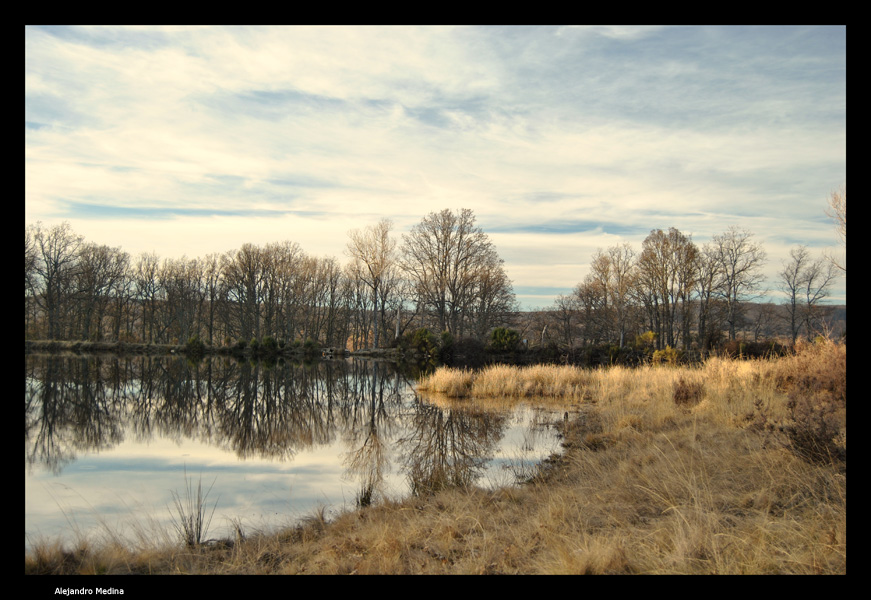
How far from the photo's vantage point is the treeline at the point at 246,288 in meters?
46.8

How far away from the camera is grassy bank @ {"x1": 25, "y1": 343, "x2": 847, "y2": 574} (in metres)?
4.36

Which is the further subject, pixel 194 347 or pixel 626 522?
pixel 194 347

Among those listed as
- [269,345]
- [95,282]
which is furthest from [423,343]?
[95,282]

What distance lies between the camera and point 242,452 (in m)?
10.9

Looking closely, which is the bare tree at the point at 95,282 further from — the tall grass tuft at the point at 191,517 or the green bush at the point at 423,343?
the tall grass tuft at the point at 191,517

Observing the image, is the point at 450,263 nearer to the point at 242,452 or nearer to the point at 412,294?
the point at 412,294

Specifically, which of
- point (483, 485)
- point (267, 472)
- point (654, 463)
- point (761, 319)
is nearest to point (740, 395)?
point (654, 463)

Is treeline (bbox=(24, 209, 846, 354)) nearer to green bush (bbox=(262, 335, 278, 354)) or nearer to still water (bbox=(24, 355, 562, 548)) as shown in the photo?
green bush (bbox=(262, 335, 278, 354))

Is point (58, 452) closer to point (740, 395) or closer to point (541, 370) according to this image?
point (740, 395)

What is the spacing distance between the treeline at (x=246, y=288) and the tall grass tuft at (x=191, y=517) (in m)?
39.0

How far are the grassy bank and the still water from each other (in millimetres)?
848

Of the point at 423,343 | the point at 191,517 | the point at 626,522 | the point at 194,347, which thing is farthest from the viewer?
the point at 194,347

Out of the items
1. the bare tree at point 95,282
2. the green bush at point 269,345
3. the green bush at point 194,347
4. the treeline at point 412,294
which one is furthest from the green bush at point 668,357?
the bare tree at point 95,282

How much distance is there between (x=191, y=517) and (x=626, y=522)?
5118 mm
